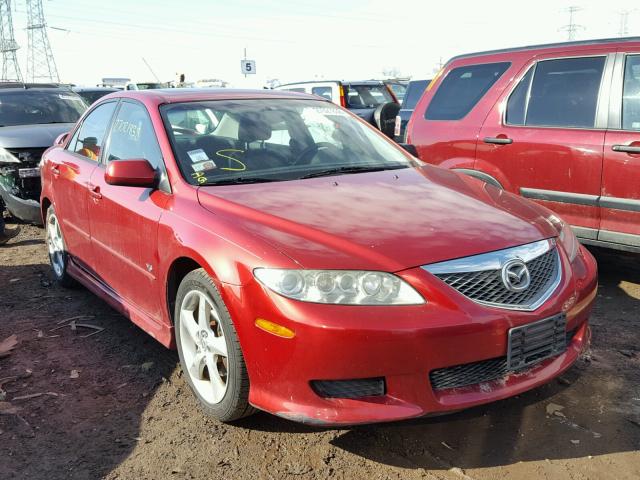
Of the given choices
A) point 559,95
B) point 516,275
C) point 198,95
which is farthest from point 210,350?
point 559,95

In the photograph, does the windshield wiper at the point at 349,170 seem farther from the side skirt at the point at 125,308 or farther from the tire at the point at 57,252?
the tire at the point at 57,252

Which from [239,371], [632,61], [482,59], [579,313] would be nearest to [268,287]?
[239,371]

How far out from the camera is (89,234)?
4.35 m

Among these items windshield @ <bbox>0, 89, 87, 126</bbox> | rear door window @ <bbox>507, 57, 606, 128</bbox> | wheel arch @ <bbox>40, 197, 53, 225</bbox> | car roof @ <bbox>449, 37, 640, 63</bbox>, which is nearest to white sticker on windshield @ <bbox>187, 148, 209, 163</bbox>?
wheel arch @ <bbox>40, 197, 53, 225</bbox>

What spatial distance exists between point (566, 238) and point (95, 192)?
116 inches

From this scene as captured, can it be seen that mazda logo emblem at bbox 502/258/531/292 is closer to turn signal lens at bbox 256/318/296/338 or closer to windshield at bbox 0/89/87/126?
turn signal lens at bbox 256/318/296/338

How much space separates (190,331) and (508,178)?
3237 millimetres

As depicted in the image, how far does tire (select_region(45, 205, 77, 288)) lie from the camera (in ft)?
16.8

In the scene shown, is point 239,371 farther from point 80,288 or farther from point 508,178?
point 508,178

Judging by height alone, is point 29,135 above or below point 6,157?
above

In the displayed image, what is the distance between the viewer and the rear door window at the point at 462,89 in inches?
222

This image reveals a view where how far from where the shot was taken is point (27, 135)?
7.72 meters

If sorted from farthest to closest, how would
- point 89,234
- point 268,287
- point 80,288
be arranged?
point 80,288 < point 89,234 < point 268,287

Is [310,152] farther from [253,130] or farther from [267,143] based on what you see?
[253,130]
